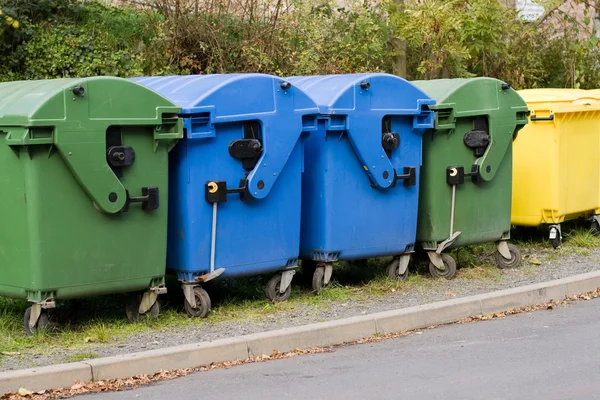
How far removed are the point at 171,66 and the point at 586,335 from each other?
23.4 ft

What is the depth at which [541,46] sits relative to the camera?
54.7 ft

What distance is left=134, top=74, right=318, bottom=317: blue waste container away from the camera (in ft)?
23.9

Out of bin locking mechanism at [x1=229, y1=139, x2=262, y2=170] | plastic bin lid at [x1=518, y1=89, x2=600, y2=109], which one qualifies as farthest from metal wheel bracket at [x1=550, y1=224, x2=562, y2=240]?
bin locking mechanism at [x1=229, y1=139, x2=262, y2=170]

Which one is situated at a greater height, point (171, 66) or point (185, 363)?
point (171, 66)

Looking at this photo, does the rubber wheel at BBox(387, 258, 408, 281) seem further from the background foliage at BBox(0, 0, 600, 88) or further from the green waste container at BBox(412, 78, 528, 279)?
the background foliage at BBox(0, 0, 600, 88)

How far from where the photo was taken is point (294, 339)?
6.80 m

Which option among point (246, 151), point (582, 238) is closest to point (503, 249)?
point (582, 238)

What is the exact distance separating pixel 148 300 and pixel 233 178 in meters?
1.03

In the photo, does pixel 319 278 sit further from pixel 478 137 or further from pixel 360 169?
pixel 478 137

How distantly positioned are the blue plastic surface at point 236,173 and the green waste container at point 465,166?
1414 millimetres

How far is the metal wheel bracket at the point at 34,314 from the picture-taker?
6.68 meters

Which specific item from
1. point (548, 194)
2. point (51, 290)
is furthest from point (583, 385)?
point (548, 194)

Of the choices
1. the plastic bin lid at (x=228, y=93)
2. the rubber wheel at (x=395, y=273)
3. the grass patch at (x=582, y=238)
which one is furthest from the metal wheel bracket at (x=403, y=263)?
the grass patch at (x=582, y=238)

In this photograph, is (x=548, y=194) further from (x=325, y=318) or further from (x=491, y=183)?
(x=325, y=318)
